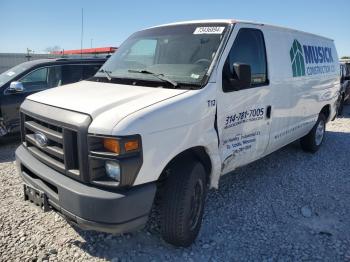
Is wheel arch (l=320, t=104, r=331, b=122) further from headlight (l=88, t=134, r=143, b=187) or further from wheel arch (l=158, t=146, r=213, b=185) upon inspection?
headlight (l=88, t=134, r=143, b=187)

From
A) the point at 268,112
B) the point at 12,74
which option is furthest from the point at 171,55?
the point at 12,74

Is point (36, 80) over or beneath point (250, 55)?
beneath

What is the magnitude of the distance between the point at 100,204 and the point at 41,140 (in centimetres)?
99

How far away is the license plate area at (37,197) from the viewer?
3016mm

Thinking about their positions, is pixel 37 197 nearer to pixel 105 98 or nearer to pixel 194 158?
A: pixel 105 98

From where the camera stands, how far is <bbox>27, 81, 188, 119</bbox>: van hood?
282 cm

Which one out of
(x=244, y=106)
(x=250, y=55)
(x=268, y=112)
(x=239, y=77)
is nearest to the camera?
(x=239, y=77)

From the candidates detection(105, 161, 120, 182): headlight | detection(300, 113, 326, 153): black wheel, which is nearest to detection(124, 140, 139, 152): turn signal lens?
detection(105, 161, 120, 182): headlight

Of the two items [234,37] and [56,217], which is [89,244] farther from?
[234,37]

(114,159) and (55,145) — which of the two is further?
(55,145)

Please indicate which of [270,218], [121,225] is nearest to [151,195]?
[121,225]

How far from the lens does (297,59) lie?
5.34 meters

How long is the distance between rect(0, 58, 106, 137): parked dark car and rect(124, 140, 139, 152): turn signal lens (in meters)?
4.39

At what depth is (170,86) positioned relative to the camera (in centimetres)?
337
